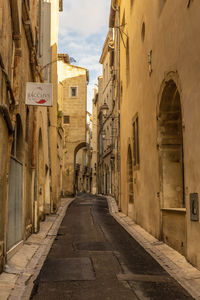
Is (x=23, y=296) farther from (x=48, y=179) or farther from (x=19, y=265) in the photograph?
(x=48, y=179)

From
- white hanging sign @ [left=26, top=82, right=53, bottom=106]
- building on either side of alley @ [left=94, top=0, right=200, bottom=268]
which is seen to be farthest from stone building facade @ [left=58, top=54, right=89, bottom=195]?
white hanging sign @ [left=26, top=82, right=53, bottom=106]

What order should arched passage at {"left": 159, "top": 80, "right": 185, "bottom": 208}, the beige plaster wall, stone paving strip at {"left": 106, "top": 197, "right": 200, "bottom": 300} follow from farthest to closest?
arched passage at {"left": 159, "top": 80, "right": 185, "bottom": 208} → the beige plaster wall → stone paving strip at {"left": 106, "top": 197, "right": 200, "bottom": 300}

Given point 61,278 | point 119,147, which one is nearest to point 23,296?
point 61,278

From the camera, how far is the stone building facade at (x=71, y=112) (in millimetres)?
33188

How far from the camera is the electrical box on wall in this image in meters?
6.57

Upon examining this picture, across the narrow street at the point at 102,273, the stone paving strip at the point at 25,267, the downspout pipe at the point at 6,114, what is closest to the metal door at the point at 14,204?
the stone paving strip at the point at 25,267

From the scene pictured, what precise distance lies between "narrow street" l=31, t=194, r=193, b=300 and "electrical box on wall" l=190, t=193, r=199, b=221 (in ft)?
3.53

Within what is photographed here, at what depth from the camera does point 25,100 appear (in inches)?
362

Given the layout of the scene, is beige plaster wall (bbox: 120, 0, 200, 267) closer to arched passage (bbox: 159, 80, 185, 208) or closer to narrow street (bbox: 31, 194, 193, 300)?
arched passage (bbox: 159, 80, 185, 208)

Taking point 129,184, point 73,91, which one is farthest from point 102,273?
point 73,91

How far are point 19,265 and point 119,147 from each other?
14499mm

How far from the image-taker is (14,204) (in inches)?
320

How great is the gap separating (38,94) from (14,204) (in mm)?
2741

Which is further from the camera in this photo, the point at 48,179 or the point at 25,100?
the point at 48,179
